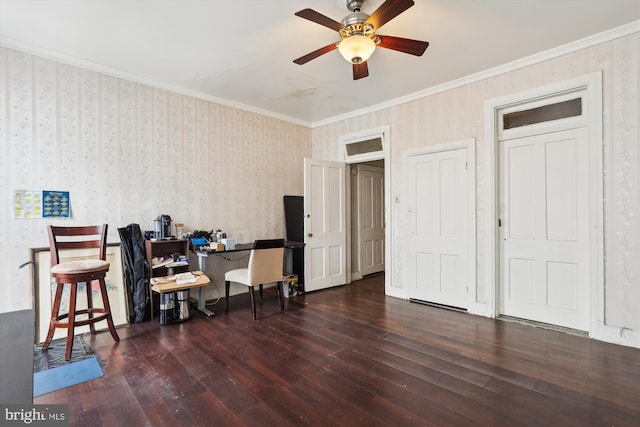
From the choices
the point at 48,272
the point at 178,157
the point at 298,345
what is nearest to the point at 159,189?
the point at 178,157

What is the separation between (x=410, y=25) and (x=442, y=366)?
299cm

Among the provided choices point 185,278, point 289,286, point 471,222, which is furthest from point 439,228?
point 185,278

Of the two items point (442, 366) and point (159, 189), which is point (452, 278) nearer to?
point (442, 366)

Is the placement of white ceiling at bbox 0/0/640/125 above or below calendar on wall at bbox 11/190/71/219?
above

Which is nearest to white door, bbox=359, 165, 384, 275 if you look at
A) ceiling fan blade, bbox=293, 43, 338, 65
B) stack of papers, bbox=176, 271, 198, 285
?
stack of papers, bbox=176, 271, 198, 285

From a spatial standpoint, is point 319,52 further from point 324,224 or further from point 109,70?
point 324,224

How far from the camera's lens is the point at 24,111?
3.12 metres

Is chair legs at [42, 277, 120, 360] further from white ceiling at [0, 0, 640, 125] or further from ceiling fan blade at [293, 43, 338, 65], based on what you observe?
ceiling fan blade at [293, 43, 338, 65]

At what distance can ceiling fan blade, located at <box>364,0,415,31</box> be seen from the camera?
204 centimetres

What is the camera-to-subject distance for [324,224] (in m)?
5.02

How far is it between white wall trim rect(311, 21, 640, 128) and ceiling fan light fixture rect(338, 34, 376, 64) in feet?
6.69

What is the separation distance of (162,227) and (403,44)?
3.32m

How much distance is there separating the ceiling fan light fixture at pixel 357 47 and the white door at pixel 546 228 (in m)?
2.28

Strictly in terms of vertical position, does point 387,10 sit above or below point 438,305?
above
